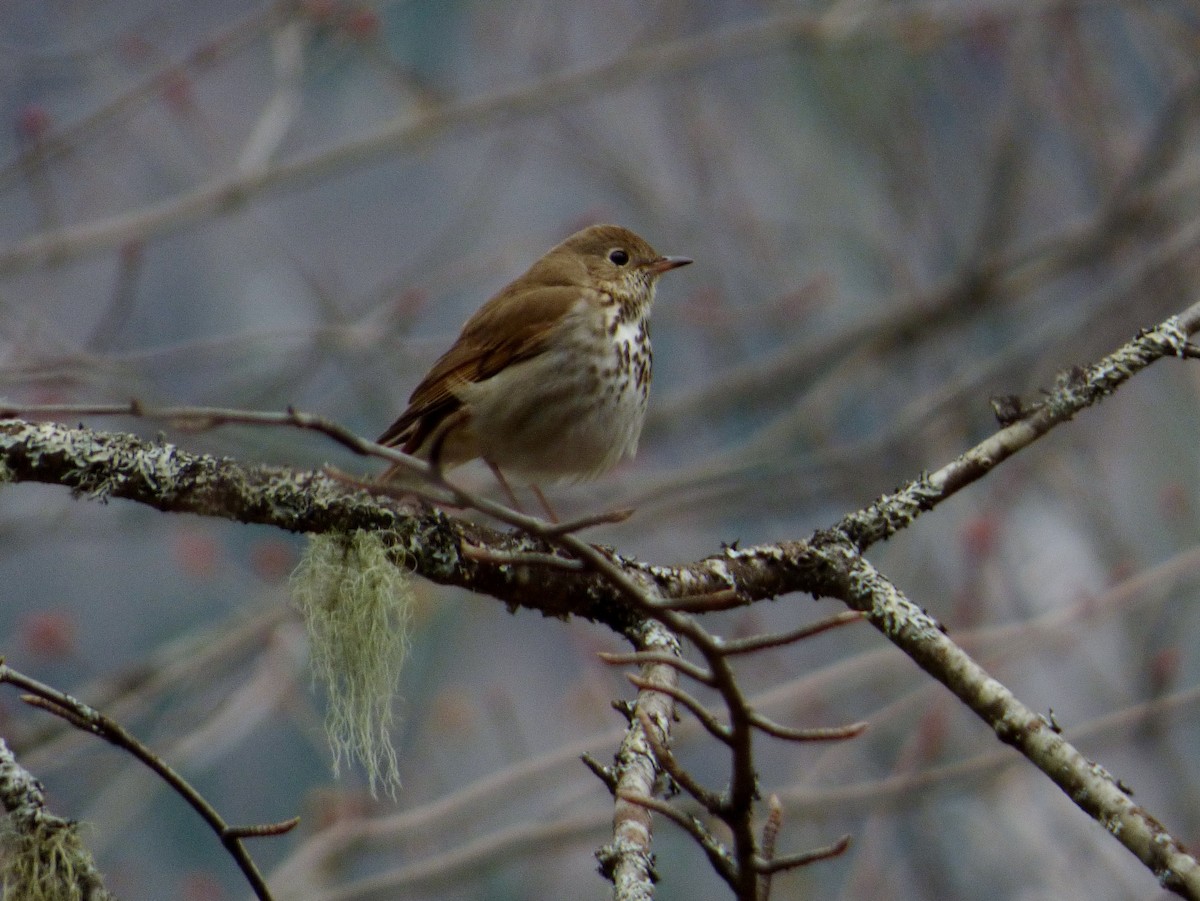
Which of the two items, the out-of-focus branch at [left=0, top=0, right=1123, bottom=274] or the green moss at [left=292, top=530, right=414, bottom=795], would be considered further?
the out-of-focus branch at [left=0, top=0, right=1123, bottom=274]

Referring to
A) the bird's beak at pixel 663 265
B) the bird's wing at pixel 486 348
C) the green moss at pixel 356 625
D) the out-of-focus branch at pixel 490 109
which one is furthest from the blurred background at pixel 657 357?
the green moss at pixel 356 625

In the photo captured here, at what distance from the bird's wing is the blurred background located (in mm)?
1473

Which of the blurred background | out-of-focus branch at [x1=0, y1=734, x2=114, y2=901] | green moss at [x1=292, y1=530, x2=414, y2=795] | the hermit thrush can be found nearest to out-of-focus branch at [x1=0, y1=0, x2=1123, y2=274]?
the blurred background

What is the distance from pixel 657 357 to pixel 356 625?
5886 mm

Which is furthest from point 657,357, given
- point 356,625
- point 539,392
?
point 356,625

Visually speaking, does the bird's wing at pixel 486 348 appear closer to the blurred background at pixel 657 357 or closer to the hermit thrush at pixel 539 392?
the hermit thrush at pixel 539 392

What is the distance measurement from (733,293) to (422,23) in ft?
8.13

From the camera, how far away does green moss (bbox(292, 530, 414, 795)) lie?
7.50 feet

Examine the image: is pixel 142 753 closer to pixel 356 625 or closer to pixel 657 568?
pixel 356 625

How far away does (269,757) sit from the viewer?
21.7 feet

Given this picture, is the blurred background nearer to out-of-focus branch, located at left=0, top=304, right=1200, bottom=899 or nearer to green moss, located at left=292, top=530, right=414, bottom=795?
out-of-focus branch, located at left=0, top=304, right=1200, bottom=899

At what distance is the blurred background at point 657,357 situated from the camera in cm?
559

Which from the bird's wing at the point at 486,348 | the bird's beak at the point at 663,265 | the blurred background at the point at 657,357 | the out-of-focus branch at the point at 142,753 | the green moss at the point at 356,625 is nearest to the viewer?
the out-of-focus branch at the point at 142,753

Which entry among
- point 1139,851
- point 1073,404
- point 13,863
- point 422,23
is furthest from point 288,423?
point 422,23
